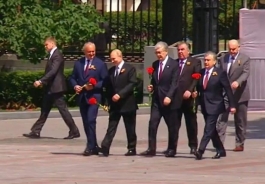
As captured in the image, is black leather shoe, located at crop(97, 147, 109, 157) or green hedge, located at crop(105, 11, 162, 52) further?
green hedge, located at crop(105, 11, 162, 52)

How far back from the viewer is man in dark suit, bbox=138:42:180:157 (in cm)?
1391

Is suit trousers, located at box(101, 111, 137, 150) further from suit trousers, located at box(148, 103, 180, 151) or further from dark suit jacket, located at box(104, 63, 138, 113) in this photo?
suit trousers, located at box(148, 103, 180, 151)

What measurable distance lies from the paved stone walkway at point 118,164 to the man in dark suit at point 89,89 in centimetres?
29

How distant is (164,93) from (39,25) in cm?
683

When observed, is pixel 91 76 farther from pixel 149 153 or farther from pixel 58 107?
pixel 58 107

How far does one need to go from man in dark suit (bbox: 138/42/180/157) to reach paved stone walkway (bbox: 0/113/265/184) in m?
0.29

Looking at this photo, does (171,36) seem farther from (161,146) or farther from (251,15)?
(161,146)

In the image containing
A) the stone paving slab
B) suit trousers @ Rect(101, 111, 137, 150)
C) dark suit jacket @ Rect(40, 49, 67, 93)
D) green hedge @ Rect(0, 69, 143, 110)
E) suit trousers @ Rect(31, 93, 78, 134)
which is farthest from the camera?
green hedge @ Rect(0, 69, 143, 110)

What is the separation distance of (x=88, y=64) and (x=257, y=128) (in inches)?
194

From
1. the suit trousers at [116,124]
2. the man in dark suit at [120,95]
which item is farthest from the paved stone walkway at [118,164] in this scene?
the man in dark suit at [120,95]

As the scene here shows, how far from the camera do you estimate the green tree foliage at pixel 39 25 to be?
2017cm

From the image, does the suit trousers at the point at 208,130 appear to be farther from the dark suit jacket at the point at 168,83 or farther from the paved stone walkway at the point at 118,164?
the dark suit jacket at the point at 168,83

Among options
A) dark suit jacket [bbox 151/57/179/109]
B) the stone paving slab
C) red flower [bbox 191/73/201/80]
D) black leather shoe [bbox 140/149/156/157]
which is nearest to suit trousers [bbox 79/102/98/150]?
black leather shoe [bbox 140/149/156/157]

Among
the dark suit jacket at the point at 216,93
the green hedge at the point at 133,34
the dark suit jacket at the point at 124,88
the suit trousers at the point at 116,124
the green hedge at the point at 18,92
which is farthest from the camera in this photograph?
the green hedge at the point at 133,34
